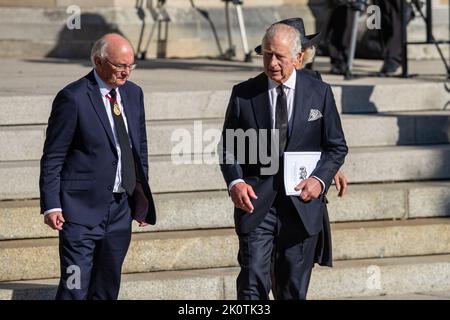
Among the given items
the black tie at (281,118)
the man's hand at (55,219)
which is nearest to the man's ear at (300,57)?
the black tie at (281,118)

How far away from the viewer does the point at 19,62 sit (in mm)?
13289

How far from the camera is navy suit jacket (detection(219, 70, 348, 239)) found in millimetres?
6918

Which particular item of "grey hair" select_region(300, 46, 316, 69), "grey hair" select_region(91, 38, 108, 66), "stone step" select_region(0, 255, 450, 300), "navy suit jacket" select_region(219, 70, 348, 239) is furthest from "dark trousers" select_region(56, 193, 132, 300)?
"grey hair" select_region(300, 46, 316, 69)

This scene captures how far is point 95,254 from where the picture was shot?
23.2 ft

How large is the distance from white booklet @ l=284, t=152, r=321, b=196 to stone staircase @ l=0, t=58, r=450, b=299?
1.68m

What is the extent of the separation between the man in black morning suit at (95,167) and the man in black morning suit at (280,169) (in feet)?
1.72

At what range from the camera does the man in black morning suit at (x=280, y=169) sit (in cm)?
690

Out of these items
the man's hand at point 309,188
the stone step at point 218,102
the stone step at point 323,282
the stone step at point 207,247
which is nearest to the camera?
the man's hand at point 309,188

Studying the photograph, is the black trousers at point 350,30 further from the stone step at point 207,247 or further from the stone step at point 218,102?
the stone step at point 207,247

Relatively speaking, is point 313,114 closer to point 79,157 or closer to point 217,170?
point 79,157

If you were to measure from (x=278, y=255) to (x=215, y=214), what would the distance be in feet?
6.13

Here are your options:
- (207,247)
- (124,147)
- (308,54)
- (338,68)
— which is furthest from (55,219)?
(338,68)
